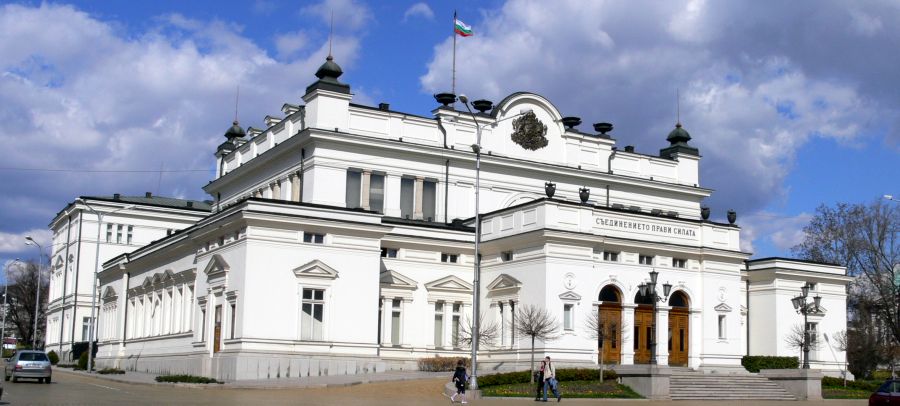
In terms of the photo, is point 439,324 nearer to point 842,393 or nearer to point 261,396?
point 261,396

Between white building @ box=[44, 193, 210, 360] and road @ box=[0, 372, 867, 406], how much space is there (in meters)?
47.0

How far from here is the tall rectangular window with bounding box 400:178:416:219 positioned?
56938 mm

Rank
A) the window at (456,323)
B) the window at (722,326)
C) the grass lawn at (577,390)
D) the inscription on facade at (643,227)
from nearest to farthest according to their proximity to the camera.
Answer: the grass lawn at (577,390)
the inscription on facade at (643,227)
the window at (456,323)
the window at (722,326)

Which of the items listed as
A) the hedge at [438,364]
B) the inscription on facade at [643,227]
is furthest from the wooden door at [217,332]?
the inscription on facade at [643,227]

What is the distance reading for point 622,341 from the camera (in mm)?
49125

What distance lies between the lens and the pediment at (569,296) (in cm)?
4700

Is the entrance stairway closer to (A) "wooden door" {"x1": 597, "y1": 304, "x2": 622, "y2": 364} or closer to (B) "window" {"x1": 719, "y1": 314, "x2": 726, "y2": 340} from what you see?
(A) "wooden door" {"x1": 597, "y1": 304, "x2": 622, "y2": 364}

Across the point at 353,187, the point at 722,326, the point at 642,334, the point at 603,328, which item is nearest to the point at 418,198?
the point at 353,187

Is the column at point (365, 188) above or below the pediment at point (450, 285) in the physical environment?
above

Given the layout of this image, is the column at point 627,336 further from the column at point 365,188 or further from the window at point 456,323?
the column at point 365,188

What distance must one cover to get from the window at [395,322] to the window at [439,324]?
2.12 meters

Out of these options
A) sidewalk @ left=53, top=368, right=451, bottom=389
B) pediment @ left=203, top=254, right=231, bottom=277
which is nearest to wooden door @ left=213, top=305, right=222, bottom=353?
pediment @ left=203, top=254, right=231, bottom=277

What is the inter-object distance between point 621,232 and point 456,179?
1237cm

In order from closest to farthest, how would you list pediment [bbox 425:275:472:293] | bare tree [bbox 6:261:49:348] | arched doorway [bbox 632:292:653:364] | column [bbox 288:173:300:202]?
arched doorway [bbox 632:292:653:364] < pediment [bbox 425:275:472:293] < column [bbox 288:173:300:202] < bare tree [bbox 6:261:49:348]
